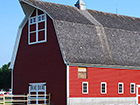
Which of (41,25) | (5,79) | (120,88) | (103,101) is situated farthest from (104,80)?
(5,79)

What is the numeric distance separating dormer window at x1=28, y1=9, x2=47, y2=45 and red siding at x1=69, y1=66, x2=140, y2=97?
5.20m

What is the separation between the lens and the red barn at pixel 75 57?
34594 millimetres

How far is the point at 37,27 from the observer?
37375mm

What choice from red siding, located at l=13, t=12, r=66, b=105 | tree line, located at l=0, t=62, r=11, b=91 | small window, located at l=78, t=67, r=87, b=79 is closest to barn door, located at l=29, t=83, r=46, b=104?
red siding, located at l=13, t=12, r=66, b=105

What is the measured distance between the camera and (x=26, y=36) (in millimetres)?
38969

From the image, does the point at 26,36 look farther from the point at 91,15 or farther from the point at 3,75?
the point at 3,75

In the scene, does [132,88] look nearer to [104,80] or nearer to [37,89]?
[104,80]

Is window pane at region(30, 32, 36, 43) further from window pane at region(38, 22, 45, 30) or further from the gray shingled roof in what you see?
the gray shingled roof

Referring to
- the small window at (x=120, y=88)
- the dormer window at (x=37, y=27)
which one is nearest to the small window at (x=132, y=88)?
the small window at (x=120, y=88)

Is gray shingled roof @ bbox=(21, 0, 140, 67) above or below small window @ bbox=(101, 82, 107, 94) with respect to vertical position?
above

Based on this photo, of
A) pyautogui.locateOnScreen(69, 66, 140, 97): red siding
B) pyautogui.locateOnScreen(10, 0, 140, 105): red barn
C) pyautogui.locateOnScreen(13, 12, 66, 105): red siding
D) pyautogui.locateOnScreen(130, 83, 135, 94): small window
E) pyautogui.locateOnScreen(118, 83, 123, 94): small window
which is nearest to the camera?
pyautogui.locateOnScreen(69, 66, 140, 97): red siding

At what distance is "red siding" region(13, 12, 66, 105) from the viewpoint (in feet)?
113

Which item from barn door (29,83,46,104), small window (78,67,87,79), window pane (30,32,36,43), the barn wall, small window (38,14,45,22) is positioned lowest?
the barn wall

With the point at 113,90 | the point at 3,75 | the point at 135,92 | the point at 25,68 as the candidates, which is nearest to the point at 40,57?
the point at 25,68
